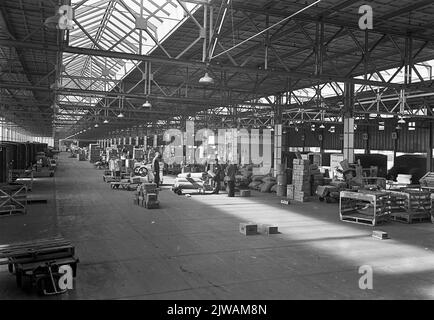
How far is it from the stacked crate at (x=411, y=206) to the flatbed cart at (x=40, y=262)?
11261 millimetres

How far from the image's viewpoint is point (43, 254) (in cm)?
684

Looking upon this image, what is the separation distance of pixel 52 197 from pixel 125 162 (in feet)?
39.7

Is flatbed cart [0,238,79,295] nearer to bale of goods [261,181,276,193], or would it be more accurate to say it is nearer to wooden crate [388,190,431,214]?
wooden crate [388,190,431,214]

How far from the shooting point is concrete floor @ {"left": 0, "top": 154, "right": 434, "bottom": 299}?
650 cm

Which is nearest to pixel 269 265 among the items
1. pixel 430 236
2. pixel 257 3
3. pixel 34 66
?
pixel 430 236

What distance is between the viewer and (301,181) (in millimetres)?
18906

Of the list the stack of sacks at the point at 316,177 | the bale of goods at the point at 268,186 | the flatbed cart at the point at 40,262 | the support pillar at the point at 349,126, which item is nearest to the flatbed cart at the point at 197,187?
the bale of goods at the point at 268,186

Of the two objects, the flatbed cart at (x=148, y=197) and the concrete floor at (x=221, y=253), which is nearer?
the concrete floor at (x=221, y=253)

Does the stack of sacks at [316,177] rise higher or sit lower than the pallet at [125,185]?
higher

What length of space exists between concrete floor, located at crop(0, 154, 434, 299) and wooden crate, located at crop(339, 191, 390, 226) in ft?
1.43

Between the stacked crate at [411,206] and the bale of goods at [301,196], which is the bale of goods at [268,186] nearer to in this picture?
the bale of goods at [301,196]

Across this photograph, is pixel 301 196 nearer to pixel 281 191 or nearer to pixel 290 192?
pixel 290 192

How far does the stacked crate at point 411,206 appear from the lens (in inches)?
536
